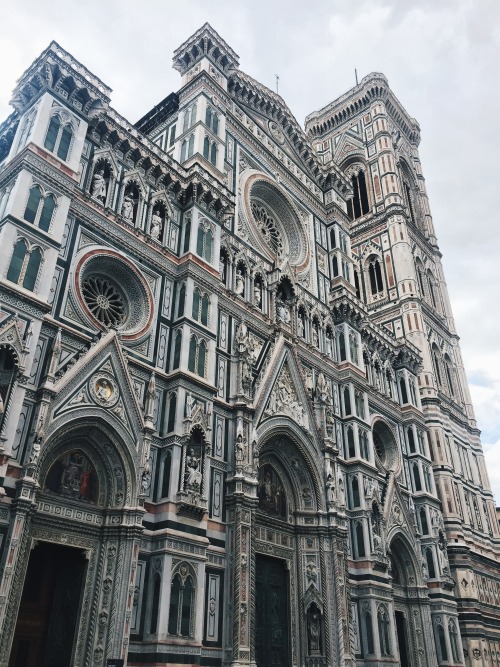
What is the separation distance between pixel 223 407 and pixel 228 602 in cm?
610

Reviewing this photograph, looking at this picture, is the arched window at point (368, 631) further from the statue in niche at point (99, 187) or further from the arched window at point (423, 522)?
the statue in niche at point (99, 187)

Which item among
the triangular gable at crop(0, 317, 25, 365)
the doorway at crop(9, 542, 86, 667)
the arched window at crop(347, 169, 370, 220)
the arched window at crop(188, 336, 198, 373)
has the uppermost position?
the arched window at crop(347, 169, 370, 220)

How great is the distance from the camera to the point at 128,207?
65.1 feet

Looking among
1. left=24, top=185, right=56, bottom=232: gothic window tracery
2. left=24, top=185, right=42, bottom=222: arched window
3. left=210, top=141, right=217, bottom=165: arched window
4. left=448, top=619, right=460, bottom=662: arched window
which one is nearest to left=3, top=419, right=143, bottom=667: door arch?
left=24, top=185, right=56, bottom=232: gothic window tracery

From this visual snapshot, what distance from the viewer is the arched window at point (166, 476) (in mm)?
16625

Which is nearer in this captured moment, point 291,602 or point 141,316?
point 141,316

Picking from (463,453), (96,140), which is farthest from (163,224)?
(463,453)

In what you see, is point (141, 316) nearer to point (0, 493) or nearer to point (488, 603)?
point (0, 493)

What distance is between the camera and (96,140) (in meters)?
19.7

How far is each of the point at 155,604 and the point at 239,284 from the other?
494 inches

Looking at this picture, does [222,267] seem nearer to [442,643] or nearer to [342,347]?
[342,347]

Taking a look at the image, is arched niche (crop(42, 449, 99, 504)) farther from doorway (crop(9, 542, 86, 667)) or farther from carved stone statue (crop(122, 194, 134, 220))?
carved stone statue (crop(122, 194, 134, 220))

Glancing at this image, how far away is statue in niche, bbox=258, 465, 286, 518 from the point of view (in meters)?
21.4

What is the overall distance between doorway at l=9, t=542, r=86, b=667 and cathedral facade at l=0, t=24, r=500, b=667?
44 millimetres
